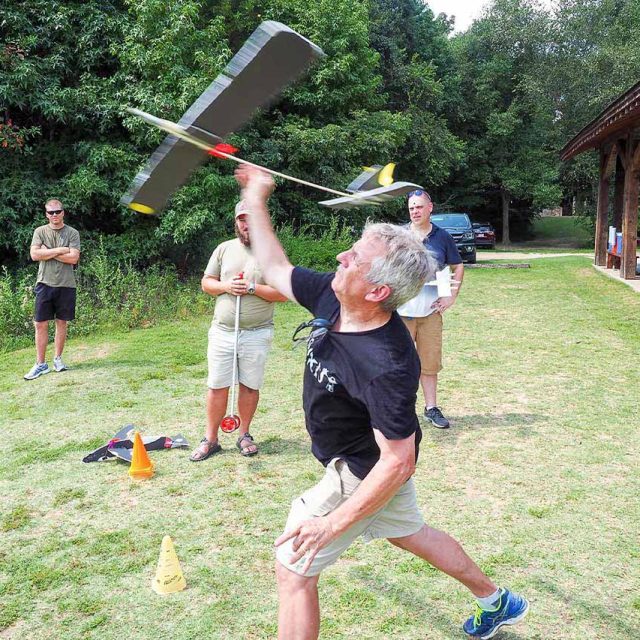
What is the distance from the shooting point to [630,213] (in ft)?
42.8

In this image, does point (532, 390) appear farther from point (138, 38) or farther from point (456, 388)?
point (138, 38)

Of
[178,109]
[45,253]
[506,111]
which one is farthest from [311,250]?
[506,111]

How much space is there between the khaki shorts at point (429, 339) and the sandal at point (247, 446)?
1.50m

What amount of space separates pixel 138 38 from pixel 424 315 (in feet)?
32.7

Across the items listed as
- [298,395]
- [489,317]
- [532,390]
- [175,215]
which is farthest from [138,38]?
[532,390]

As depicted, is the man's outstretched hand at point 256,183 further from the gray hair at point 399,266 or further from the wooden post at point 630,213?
the wooden post at point 630,213

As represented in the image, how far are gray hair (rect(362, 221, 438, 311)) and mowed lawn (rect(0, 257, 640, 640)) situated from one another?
1.57 meters

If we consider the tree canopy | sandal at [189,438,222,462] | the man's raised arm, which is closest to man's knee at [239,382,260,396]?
sandal at [189,438,222,462]

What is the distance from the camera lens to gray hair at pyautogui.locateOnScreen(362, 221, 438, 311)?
208cm

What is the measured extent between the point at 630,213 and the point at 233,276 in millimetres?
11120

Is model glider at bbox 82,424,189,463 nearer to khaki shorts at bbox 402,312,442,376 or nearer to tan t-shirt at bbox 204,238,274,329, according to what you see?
tan t-shirt at bbox 204,238,274,329

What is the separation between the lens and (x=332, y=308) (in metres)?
2.34

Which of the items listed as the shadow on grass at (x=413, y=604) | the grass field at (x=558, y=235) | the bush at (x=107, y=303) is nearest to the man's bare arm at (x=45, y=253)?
the bush at (x=107, y=303)

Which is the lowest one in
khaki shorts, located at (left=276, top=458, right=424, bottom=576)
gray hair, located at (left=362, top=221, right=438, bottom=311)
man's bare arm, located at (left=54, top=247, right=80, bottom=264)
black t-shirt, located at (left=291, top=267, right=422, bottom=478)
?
khaki shorts, located at (left=276, top=458, right=424, bottom=576)
